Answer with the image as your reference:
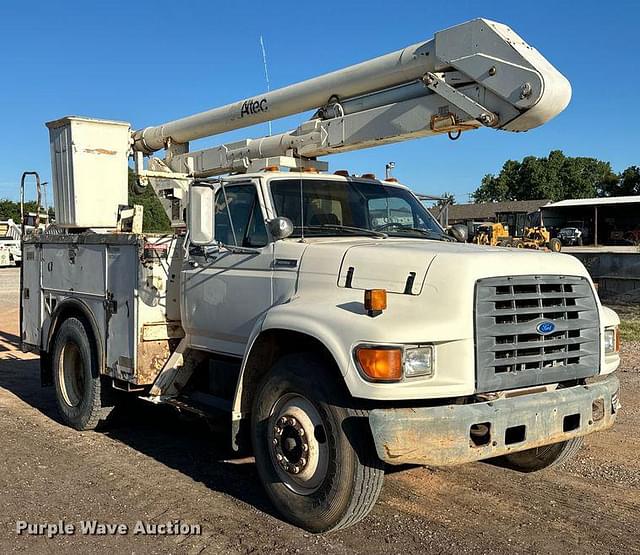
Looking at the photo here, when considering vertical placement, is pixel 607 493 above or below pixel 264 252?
below

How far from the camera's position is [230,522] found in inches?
183

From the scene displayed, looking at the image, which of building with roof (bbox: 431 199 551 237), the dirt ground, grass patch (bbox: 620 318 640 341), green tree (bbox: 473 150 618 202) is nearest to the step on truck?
the dirt ground

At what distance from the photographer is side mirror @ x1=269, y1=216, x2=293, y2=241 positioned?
496 centimetres

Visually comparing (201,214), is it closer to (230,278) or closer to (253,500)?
(230,278)

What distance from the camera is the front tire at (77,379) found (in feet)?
22.4

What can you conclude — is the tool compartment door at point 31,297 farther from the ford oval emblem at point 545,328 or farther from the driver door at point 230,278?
the ford oval emblem at point 545,328

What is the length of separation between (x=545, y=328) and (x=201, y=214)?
246cm

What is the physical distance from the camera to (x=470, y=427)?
4.05 metres

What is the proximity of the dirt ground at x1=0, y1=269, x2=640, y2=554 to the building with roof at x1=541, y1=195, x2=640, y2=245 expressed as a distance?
155 feet

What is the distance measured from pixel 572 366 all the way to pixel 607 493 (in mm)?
1218

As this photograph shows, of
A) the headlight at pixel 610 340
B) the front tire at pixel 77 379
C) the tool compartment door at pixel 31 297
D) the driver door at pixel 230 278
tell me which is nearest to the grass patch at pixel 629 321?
the headlight at pixel 610 340

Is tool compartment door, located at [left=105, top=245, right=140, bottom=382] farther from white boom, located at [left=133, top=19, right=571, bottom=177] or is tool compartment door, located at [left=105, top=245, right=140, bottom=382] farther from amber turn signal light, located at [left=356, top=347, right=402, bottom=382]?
amber turn signal light, located at [left=356, top=347, right=402, bottom=382]

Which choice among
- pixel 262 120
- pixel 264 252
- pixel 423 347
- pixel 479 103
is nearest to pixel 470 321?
pixel 423 347

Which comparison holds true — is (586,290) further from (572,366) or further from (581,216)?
(581,216)
